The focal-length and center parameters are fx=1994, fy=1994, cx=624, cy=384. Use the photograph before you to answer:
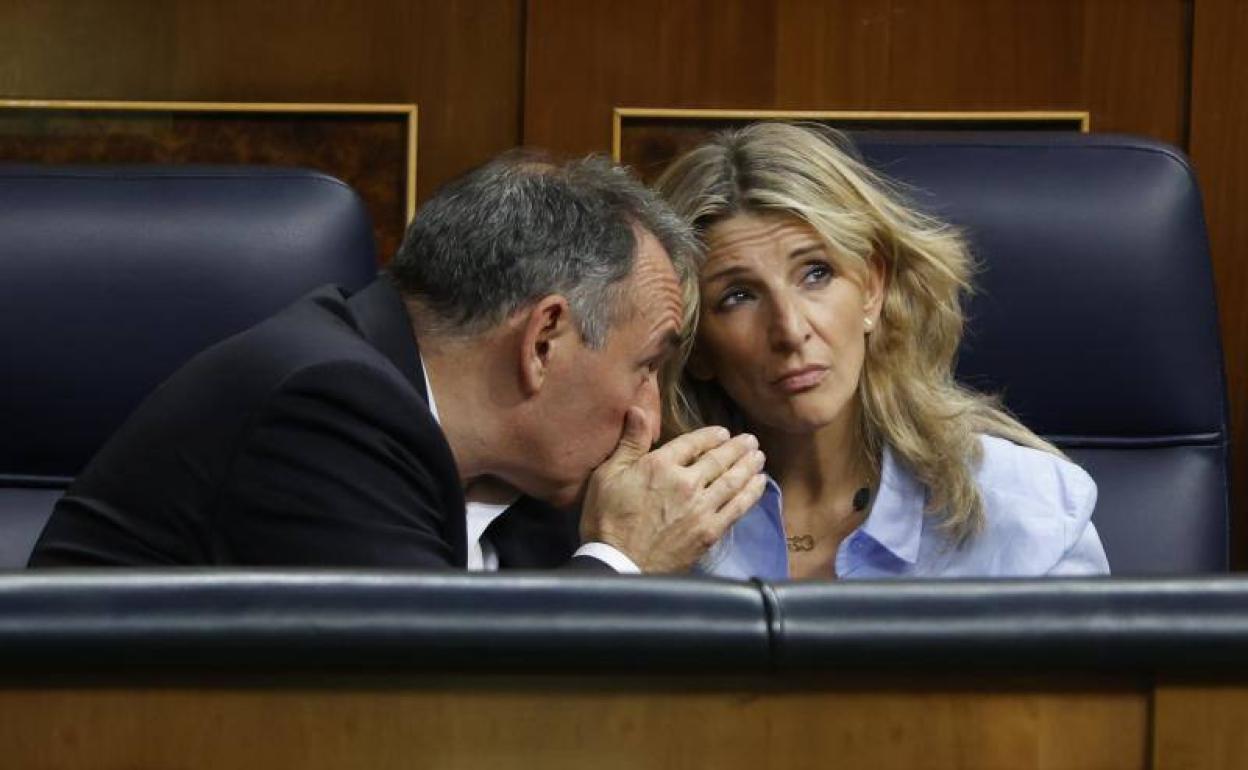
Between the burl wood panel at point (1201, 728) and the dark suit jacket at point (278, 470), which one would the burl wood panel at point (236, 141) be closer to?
the dark suit jacket at point (278, 470)

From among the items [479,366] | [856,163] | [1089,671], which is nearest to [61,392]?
[479,366]

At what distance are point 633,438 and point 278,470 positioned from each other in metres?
0.39

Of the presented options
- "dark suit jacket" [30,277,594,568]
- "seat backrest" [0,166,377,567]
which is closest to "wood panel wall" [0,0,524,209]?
"seat backrest" [0,166,377,567]

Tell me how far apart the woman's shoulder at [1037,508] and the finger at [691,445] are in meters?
0.28

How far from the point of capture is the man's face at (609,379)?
1.65m

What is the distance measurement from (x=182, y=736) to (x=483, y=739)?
0.40ft

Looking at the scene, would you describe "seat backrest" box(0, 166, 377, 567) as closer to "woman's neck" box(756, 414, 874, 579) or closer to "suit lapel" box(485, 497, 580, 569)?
"suit lapel" box(485, 497, 580, 569)

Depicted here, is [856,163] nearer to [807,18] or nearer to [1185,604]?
[807,18]

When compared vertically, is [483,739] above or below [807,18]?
below

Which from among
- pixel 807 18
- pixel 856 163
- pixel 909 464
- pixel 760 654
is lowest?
pixel 909 464

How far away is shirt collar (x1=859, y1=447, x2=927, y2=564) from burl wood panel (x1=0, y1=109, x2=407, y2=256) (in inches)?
36.9

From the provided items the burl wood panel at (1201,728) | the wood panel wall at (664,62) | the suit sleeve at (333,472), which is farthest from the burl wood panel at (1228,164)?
the burl wood panel at (1201,728)

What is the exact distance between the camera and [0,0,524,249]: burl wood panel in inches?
102

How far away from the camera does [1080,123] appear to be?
2.57 metres
